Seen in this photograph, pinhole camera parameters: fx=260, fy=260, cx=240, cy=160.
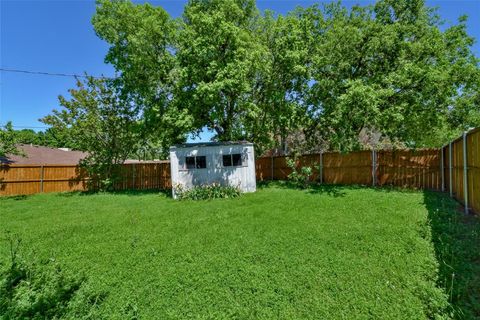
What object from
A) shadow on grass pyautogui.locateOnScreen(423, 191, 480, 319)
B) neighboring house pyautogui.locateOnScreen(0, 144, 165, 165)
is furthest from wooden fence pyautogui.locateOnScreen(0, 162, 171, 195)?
shadow on grass pyautogui.locateOnScreen(423, 191, 480, 319)

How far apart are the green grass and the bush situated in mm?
3009

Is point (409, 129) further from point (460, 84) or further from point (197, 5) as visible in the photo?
point (197, 5)

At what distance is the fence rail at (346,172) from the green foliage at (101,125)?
3.94ft

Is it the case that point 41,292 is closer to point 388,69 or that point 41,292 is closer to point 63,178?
point 63,178

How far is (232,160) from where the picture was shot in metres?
11.6

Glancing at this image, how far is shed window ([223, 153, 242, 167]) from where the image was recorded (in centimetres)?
1162

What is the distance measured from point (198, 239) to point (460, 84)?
1309 cm

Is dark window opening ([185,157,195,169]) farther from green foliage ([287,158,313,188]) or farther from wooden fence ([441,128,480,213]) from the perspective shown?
wooden fence ([441,128,480,213])

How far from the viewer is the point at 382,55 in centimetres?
1262

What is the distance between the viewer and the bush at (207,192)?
34.2 feet

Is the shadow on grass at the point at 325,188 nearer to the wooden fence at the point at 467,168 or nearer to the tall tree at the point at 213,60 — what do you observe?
the wooden fence at the point at 467,168

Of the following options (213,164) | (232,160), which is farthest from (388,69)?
(213,164)

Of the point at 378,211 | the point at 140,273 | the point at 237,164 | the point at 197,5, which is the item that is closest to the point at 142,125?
the point at 237,164

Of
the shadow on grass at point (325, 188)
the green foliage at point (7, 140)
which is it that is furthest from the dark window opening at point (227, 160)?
the green foliage at point (7, 140)
